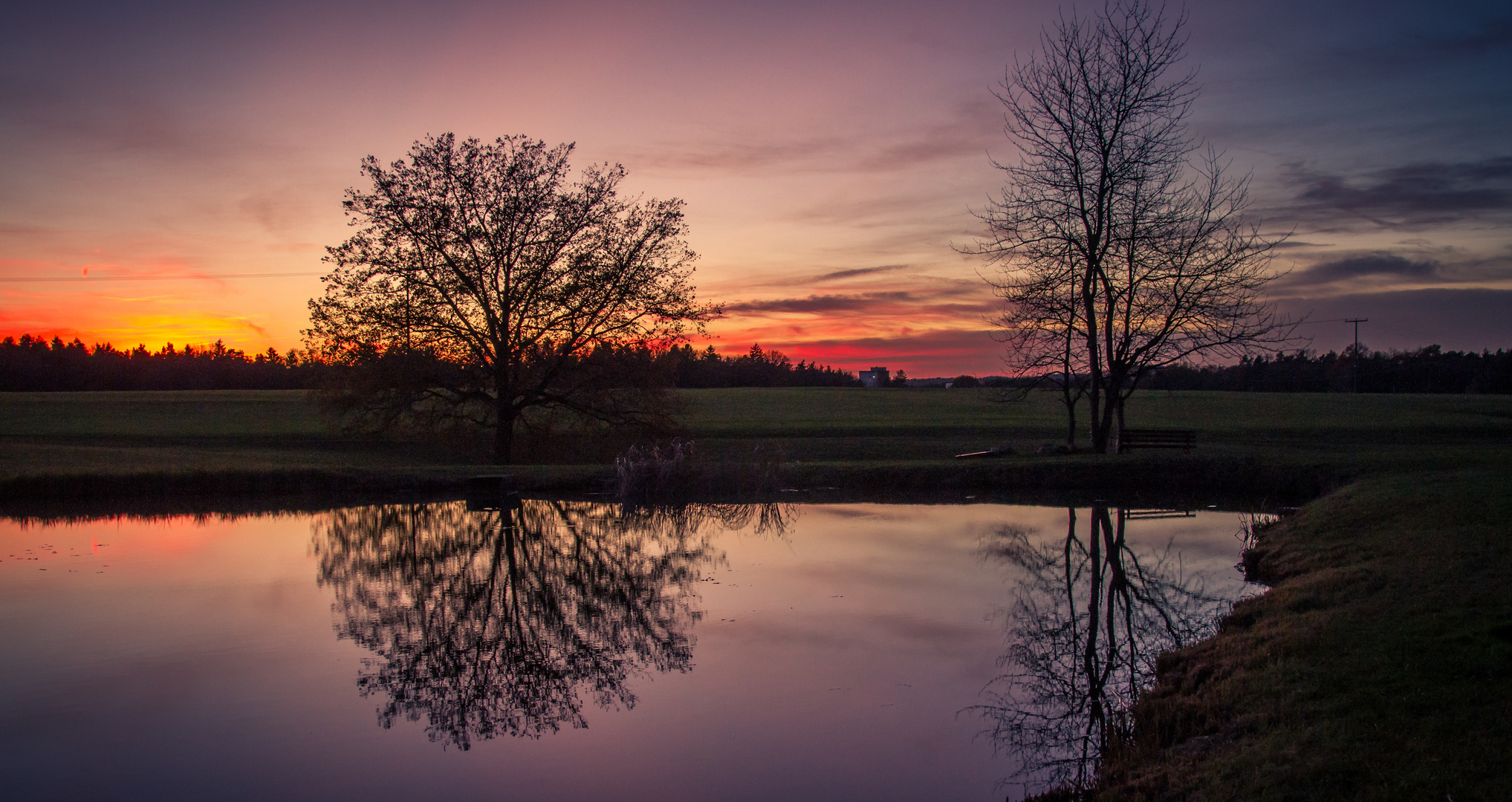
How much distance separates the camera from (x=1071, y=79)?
23453 millimetres

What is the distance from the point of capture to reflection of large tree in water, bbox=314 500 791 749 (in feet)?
23.7

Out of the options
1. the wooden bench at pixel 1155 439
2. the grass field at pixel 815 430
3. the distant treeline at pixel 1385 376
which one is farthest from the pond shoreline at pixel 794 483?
the distant treeline at pixel 1385 376

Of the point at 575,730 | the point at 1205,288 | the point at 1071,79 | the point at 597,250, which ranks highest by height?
the point at 1071,79

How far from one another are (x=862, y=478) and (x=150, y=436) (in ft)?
92.3

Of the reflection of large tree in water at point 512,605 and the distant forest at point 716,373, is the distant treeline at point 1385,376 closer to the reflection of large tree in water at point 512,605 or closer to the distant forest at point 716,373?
the distant forest at point 716,373

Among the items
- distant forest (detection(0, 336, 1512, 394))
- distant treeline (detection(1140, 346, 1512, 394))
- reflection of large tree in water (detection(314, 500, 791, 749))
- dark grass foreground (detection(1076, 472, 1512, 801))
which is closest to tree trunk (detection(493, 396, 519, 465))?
reflection of large tree in water (detection(314, 500, 791, 749))

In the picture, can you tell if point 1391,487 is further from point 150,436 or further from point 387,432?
point 150,436

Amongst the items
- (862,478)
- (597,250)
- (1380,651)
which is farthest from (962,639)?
(597,250)

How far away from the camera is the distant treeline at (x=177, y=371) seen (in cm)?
7000

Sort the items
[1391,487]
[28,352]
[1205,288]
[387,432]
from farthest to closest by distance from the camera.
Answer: [28,352] → [387,432] → [1205,288] → [1391,487]

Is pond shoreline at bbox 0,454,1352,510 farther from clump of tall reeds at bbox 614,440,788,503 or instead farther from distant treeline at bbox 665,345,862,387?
distant treeline at bbox 665,345,862,387

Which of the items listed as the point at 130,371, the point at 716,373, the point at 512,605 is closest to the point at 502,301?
the point at 512,605

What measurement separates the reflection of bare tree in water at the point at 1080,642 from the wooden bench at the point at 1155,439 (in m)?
12.0

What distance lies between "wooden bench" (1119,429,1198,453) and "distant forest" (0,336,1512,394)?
124ft
